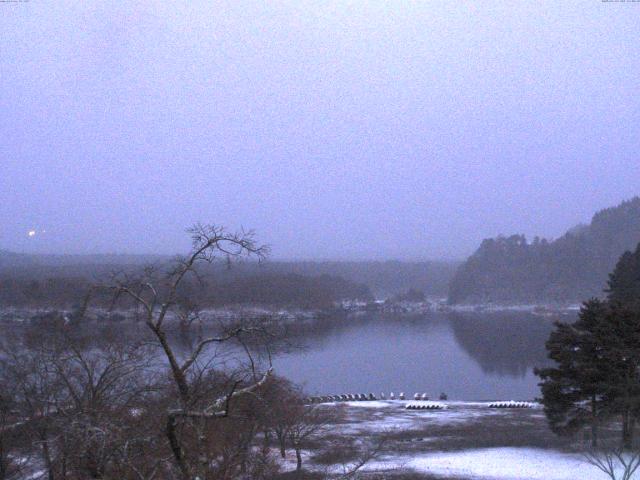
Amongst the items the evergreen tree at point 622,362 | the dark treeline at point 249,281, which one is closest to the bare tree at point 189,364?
the dark treeline at point 249,281

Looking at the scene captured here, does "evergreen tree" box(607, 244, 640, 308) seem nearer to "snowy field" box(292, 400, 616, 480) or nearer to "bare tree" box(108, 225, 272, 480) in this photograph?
"snowy field" box(292, 400, 616, 480)

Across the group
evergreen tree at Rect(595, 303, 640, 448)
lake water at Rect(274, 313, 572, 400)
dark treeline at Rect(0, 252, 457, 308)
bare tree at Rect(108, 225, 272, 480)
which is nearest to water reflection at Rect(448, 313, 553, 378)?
lake water at Rect(274, 313, 572, 400)

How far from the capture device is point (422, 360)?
4084 cm

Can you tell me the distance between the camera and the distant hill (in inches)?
3922

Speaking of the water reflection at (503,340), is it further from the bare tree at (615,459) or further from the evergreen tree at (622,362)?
the bare tree at (615,459)

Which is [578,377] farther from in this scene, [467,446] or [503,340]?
[503,340]

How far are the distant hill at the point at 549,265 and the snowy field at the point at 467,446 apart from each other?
78.6 meters

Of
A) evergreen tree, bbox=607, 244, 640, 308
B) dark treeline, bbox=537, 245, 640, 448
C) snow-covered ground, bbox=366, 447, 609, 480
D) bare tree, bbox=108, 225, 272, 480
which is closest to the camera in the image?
bare tree, bbox=108, 225, 272, 480

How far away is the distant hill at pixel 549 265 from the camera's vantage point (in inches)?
3922

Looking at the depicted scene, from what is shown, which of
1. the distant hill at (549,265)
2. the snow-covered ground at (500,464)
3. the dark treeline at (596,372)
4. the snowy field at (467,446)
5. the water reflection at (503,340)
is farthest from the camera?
the distant hill at (549,265)

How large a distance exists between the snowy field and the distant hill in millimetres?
78559

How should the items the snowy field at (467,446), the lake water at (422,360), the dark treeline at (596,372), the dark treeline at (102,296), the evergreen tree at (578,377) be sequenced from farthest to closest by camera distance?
the lake water at (422,360), the evergreen tree at (578,377), the dark treeline at (596,372), the dark treeline at (102,296), the snowy field at (467,446)

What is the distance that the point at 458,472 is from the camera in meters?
12.7

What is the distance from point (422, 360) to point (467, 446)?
2571cm
